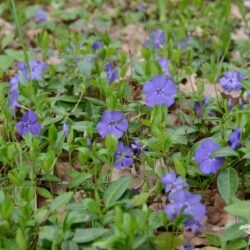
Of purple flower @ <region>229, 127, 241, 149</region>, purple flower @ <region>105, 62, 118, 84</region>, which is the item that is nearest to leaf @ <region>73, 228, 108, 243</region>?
purple flower @ <region>229, 127, 241, 149</region>

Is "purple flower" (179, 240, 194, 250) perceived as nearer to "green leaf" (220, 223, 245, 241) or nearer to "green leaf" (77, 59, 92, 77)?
"green leaf" (220, 223, 245, 241)

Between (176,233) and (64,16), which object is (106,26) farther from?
(176,233)

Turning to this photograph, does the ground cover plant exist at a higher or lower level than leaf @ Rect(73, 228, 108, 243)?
higher

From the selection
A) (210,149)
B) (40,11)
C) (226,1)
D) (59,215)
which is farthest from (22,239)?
(40,11)

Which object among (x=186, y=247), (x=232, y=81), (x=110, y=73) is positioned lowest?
(x=186, y=247)

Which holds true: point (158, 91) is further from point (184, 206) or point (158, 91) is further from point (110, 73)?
point (184, 206)

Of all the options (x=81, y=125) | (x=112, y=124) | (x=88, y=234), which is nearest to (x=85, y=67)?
(x=81, y=125)
